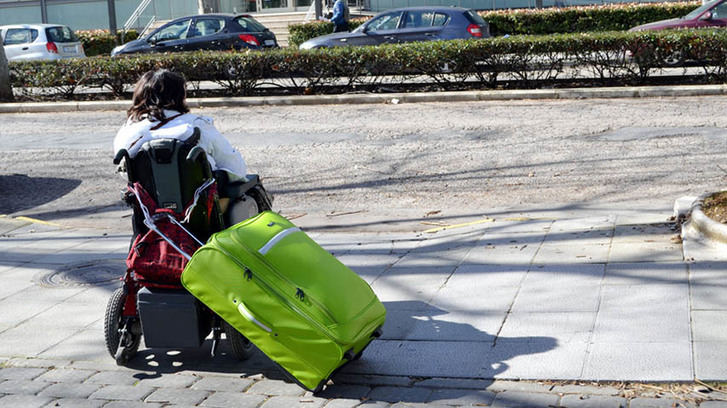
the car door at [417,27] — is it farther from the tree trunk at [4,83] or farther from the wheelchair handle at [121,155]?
the wheelchair handle at [121,155]

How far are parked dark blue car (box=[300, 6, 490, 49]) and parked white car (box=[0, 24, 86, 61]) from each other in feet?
29.6

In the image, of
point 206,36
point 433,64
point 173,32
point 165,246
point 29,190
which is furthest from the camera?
point 173,32

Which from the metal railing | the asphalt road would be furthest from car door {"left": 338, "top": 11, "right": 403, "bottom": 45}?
the metal railing

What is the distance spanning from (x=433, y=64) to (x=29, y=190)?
8.05m

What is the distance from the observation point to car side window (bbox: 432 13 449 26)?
19.4 metres

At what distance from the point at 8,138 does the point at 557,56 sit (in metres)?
9.55

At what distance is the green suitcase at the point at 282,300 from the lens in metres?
4.23

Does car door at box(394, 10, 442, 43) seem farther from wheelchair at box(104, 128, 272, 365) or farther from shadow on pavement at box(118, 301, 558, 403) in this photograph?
wheelchair at box(104, 128, 272, 365)

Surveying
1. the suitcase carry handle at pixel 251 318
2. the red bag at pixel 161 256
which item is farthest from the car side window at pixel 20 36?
the suitcase carry handle at pixel 251 318

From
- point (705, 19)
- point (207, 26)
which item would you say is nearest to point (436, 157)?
point (705, 19)

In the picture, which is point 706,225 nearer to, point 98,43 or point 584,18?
point 584,18

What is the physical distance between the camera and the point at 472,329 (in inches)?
199

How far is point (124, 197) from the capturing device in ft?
16.0

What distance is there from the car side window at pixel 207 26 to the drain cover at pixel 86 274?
15457 mm
